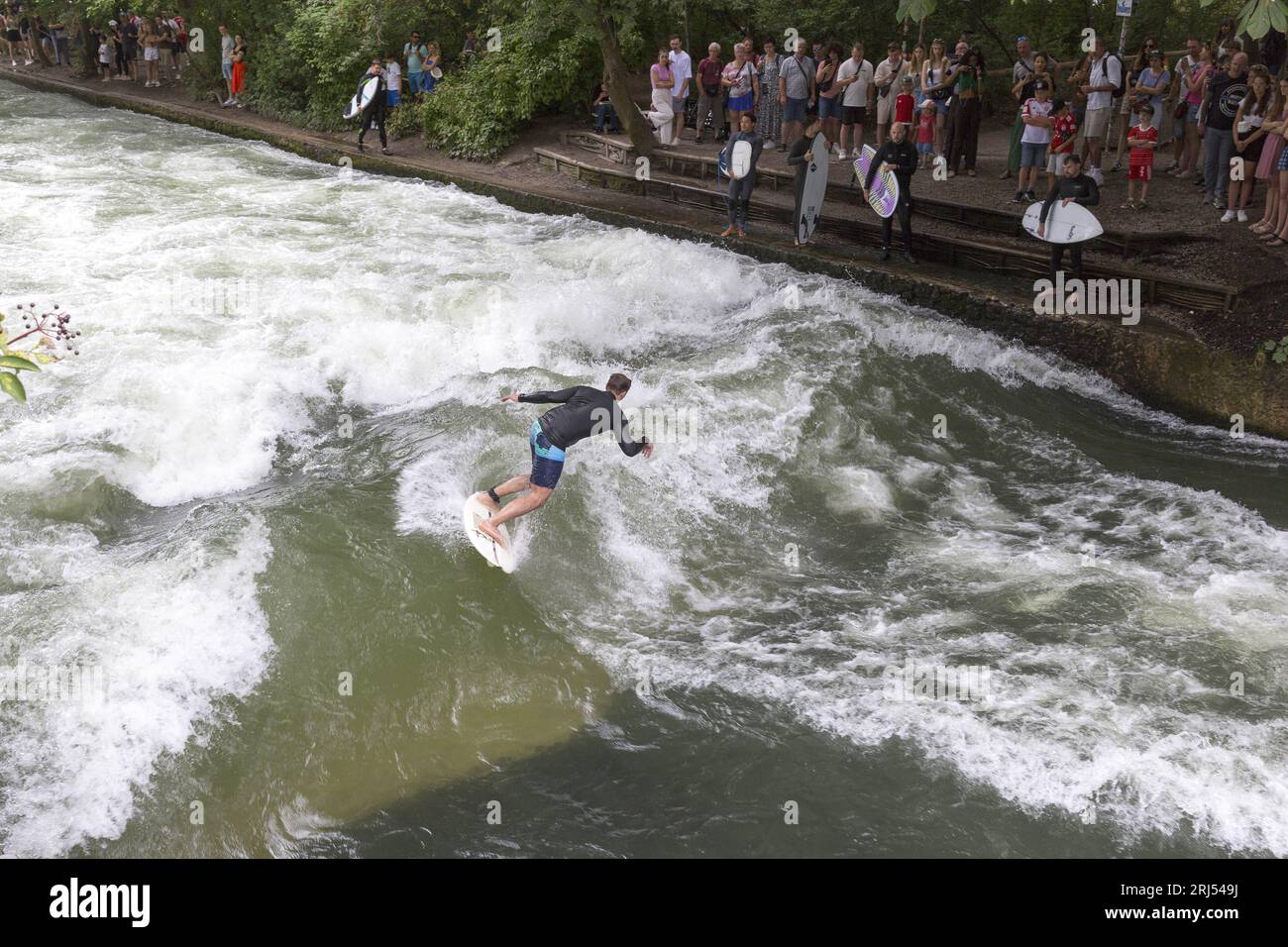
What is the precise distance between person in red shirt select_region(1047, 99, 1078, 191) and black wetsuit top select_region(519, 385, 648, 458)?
802 centimetres

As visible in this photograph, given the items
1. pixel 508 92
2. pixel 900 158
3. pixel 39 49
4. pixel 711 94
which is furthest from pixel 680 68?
pixel 39 49

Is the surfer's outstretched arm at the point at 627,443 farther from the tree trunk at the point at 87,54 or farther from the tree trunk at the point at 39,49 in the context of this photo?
the tree trunk at the point at 39,49

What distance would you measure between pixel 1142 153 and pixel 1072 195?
7.83 feet

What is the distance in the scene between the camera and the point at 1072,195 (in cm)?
1188

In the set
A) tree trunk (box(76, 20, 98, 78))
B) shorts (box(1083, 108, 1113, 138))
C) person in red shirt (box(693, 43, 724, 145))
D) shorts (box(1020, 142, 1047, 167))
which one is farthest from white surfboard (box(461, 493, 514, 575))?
tree trunk (box(76, 20, 98, 78))

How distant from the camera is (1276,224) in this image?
12.1 m

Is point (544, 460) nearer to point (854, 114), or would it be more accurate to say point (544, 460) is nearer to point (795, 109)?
point (854, 114)

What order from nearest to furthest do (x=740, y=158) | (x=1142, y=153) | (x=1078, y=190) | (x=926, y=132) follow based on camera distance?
(x=1078, y=190) < (x=1142, y=153) < (x=740, y=158) < (x=926, y=132)

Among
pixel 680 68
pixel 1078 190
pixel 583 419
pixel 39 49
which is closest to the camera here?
pixel 583 419

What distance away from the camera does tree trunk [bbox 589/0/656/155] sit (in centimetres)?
1681

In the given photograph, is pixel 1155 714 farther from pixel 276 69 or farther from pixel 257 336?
pixel 276 69

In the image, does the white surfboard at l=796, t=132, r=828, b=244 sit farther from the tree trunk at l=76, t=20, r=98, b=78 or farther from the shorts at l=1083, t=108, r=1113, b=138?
the tree trunk at l=76, t=20, r=98, b=78

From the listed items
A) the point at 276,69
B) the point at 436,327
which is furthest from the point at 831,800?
the point at 276,69

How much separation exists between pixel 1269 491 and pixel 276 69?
850 inches
